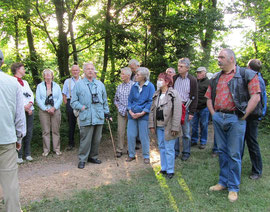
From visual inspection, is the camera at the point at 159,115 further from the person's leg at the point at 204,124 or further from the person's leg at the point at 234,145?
the person's leg at the point at 204,124

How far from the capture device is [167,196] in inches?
142

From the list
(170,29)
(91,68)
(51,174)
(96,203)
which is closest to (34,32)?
(170,29)

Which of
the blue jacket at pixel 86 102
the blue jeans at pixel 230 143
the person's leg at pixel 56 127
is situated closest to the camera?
the blue jeans at pixel 230 143

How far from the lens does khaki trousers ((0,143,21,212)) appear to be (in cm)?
279

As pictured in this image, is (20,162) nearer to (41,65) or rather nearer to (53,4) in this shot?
(41,65)

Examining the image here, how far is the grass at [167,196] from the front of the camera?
330 centimetres

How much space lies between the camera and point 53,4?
789 centimetres

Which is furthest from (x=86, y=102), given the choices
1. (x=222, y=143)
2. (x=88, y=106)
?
(x=222, y=143)

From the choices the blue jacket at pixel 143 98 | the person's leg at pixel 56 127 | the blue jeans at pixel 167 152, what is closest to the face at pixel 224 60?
the blue jeans at pixel 167 152

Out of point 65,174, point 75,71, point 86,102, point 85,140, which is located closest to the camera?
point 65,174

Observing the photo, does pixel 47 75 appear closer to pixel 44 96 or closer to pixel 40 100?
pixel 44 96

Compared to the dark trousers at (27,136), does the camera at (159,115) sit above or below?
above

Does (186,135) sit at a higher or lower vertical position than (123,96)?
lower

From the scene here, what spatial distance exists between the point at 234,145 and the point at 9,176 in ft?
10.2
